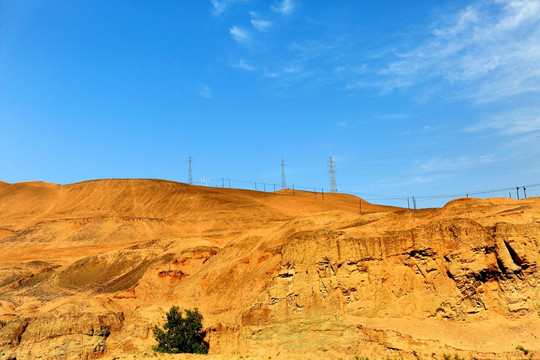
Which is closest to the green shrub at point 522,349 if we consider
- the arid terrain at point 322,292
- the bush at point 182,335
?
the arid terrain at point 322,292

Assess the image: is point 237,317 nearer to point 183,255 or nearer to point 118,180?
point 183,255

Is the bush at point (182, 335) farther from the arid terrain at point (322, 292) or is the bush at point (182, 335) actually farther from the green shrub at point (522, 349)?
the green shrub at point (522, 349)

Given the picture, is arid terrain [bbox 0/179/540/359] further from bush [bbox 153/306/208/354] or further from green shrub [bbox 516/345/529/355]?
bush [bbox 153/306/208/354]

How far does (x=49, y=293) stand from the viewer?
49.5 metres

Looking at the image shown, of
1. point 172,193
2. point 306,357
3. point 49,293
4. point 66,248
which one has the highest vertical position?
point 172,193

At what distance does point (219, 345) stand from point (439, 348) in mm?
12180

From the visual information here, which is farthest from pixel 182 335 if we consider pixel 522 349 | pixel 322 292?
pixel 522 349

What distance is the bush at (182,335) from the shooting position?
31969 mm

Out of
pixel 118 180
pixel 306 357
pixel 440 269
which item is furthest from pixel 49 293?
pixel 118 180

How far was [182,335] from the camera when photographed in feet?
106

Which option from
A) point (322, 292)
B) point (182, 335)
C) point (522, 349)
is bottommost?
point (522, 349)

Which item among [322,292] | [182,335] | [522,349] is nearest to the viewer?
[522,349]

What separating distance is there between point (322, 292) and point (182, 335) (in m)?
8.26

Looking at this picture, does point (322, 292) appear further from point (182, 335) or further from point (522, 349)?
point (522, 349)
